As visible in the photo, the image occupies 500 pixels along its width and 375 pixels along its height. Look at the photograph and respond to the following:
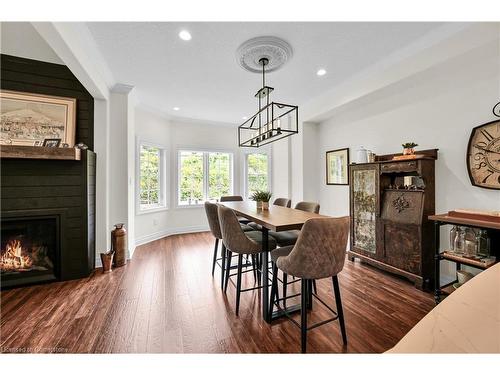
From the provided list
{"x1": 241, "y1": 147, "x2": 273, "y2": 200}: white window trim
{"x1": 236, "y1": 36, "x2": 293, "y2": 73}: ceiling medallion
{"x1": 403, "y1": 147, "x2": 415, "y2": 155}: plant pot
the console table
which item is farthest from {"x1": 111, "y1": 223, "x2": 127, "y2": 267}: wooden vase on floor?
{"x1": 403, "y1": 147, "x2": 415, "y2": 155}: plant pot

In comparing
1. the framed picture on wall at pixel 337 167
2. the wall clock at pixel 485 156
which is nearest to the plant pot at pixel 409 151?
the wall clock at pixel 485 156

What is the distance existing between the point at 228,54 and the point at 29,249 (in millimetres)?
3352

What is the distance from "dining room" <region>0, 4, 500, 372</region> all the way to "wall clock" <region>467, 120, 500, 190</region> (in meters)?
0.01

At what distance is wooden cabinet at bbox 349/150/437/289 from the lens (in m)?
2.52

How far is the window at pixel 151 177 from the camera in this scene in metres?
4.53

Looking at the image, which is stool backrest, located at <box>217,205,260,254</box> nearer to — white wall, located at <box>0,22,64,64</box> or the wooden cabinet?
the wooden cabinet

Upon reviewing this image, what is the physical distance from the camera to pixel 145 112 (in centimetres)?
449

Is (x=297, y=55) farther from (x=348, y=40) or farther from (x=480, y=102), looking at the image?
(x=480, y=102)

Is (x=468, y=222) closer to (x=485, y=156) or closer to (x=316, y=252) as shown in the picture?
(x=485, y=156)

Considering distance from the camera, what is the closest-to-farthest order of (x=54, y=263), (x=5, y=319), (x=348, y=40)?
(x=5, y=319) → (x=348, y=40) → (x=54, y=263)

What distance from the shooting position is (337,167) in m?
Answer: 4.11
